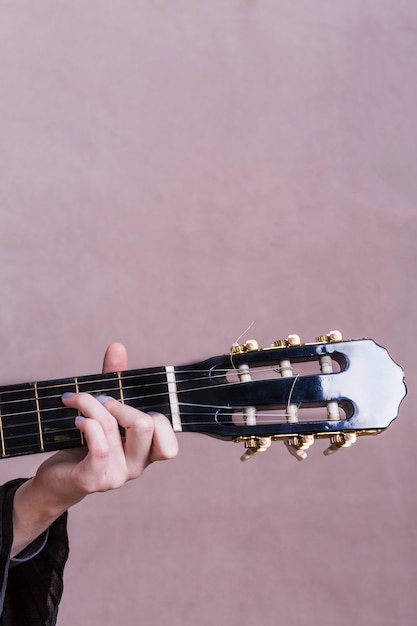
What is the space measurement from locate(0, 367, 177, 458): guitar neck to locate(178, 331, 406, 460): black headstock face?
26mm

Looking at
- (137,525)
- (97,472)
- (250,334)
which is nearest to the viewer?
(97,472)

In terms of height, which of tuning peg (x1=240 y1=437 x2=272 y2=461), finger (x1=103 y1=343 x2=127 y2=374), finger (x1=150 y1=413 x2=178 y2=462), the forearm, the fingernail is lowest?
the forearm

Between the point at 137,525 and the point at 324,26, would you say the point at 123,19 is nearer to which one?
the point at 324,26

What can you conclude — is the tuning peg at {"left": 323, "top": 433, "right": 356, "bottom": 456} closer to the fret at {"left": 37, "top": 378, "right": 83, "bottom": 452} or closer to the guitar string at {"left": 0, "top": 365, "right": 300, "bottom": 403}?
the guitar string at {"left": 0, "top": 365, "right": 300, "bottom": 403}

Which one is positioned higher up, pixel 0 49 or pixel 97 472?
pixel 0 49

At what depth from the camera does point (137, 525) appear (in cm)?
146

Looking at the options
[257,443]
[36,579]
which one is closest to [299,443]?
[257,443]

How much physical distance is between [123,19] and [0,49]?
0.28 m

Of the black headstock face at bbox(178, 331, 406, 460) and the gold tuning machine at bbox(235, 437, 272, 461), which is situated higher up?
the black headstock face at bbox(178, 331, 406, 460)

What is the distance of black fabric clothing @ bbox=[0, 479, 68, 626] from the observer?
34.5 inches

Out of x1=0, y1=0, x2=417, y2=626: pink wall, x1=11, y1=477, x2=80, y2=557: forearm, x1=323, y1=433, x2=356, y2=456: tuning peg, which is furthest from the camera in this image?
x1=0, y1=0, x2=417, y2=626: pink wall

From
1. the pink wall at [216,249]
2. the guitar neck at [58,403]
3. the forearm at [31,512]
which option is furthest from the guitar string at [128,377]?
the pink wall at [216,249]

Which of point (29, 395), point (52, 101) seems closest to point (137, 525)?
point (29, 395)

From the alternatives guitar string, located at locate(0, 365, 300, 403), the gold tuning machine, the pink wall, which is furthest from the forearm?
the pink wall
